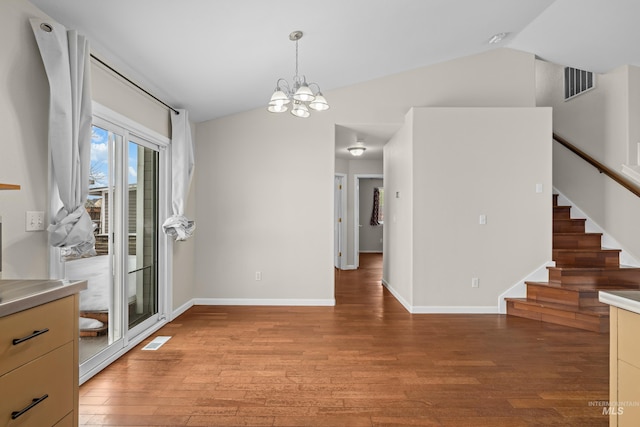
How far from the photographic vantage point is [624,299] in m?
Result: 1.43

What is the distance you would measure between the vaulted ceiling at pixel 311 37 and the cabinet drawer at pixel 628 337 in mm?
2784

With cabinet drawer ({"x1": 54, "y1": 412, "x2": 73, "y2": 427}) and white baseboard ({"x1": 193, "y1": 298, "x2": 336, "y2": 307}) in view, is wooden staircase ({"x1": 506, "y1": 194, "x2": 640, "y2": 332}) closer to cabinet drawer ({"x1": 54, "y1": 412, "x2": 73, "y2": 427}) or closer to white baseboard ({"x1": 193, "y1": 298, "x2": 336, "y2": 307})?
white baseboard ({"x1": 193, "y1": 298, "x2": 336, "y2": 307})

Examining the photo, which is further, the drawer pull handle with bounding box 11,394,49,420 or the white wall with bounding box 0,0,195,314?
the white wall with bounding box 0,0,195,314

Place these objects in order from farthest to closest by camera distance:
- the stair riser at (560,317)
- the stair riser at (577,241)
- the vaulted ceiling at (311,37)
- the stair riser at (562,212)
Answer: the stair riser at (562,212), the stair riser at (577,241), the stair riser at (560,317), the vaulted ceiling at (311,37)

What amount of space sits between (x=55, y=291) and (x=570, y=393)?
3.17 meters

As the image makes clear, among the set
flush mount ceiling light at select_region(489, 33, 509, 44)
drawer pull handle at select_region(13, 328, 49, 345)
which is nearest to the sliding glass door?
drawer pull handle at select_region(13, 328, 49, 345)

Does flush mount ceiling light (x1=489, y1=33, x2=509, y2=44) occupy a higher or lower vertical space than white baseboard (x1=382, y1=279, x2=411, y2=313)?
higher

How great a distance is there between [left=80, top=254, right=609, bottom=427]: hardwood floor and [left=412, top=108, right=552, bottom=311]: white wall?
507 millimetres

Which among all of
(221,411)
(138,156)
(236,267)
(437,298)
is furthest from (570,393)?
(138,156)

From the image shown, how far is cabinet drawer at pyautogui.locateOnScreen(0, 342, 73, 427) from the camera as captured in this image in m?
1.29

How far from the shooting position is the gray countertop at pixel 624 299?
54.3 inches

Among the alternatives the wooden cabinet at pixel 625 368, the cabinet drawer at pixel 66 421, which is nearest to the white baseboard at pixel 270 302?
the cabinet drawer at pixel 66 421

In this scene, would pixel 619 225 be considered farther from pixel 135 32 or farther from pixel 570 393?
pixel 135 32

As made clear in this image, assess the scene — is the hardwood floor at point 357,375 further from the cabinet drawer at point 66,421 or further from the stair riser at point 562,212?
the stair riser at point 562,212
